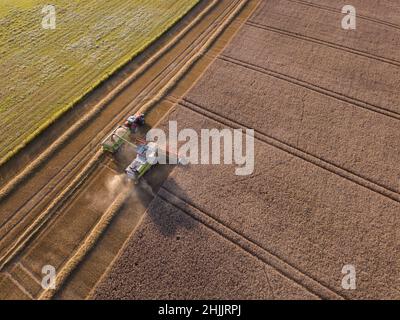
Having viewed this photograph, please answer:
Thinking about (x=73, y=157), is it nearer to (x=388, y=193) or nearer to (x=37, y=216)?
(x=37, y=216)

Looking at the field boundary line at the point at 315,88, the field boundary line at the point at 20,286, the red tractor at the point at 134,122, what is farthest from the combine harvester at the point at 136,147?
the field boundary line at the point at 315,88

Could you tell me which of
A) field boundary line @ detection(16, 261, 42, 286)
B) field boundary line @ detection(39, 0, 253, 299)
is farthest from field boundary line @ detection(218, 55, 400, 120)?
field boundary line @ detection(16, 261, 42, 286)

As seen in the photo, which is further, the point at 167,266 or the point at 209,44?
the point at 209,44

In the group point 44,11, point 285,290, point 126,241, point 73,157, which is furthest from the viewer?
point 44,11

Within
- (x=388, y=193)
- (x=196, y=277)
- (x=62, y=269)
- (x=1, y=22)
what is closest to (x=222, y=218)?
(x=196, y=277)

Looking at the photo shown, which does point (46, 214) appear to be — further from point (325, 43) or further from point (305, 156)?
point (325, 43)

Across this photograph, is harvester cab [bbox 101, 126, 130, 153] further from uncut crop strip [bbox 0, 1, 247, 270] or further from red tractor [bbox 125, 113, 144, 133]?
uncut crop strip [bbox 0, 1, 247, 270]

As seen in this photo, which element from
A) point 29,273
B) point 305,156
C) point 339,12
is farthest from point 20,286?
point 339,12
